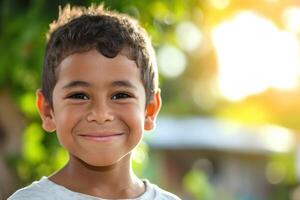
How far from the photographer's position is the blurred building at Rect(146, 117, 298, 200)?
19.3 meters

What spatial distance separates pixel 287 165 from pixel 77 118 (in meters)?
13.5

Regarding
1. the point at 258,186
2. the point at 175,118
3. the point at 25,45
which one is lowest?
the point at 258,186

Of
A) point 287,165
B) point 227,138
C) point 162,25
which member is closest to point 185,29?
point 162,25

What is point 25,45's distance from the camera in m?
6.11

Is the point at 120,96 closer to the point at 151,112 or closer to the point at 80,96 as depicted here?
the point at 80,96

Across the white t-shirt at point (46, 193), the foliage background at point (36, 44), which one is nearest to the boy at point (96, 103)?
the white t-shirt at point (46, 193)

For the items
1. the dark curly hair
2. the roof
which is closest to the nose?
the dark curly hair

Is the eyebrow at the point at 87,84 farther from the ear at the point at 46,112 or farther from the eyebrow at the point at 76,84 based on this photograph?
the ear at the point at 46,112

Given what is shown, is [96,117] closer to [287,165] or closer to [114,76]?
[114,76]

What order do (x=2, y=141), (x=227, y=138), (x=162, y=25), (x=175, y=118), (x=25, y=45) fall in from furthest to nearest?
1. (x=175, y=118)
2. (x=227, y=138)
3. (x=2, y=141)
4. (x=162, y=25)
5. (x=25, y=45)

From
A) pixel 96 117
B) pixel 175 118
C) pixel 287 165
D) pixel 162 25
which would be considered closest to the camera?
pixel 96 117

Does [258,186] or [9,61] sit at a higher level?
[9,61]

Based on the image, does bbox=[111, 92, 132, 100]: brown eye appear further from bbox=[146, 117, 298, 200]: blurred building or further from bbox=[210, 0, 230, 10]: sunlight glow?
bbox=[146, 117, 298, 200]: blurred building

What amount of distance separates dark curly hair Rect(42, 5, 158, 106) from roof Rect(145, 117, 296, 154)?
15258 mm
